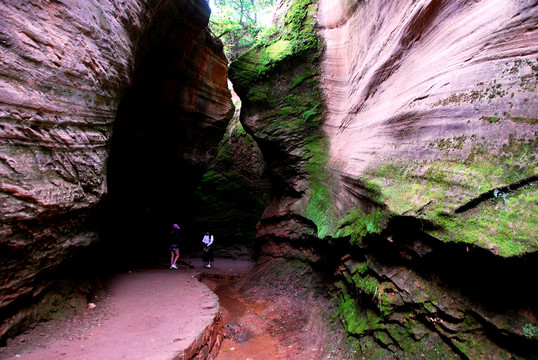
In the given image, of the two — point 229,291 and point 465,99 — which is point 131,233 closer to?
point 229,291

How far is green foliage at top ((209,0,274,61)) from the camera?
650 inches

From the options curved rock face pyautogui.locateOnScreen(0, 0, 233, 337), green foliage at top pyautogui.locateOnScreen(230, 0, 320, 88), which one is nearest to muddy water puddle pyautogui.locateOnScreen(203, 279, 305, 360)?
curved rock face pyautogui.locateOnScreen(0, 0, 233, 337)

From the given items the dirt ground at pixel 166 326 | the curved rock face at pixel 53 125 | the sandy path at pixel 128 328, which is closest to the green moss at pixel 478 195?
the dirt ground at pixel 166 326

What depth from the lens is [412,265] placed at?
429 cm

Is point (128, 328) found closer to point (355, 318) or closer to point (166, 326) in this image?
point (166, 326)

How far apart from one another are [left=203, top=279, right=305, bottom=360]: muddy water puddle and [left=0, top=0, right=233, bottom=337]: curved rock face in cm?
358

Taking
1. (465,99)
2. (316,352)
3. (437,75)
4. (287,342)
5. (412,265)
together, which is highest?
(437,75)

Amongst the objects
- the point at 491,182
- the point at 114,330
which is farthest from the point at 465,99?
the point at 114,330

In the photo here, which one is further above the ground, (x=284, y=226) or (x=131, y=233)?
(x=284, y=226)

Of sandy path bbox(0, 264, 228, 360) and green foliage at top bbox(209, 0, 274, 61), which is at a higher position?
green foliage at top bbox(209, 0, 274, 61)

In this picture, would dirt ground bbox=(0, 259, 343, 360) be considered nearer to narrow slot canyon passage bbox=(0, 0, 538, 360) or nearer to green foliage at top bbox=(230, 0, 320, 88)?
narrow slot canyon passage bbox=(0, 0, 538, 360)

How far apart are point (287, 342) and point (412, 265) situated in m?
3.68

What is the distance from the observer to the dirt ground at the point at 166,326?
392cm

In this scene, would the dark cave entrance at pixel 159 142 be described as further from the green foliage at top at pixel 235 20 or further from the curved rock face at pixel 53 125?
the green foliage at top at pixel 235 20
